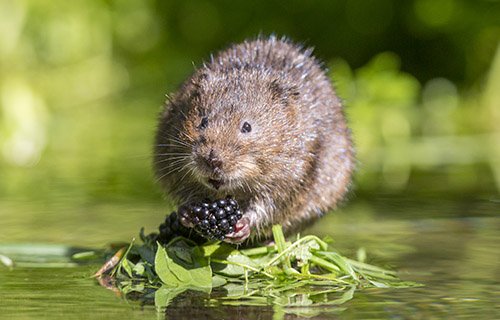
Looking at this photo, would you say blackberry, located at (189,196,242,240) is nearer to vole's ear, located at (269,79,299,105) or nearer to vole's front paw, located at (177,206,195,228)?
vole's front paw, located at (177,206,195,228)

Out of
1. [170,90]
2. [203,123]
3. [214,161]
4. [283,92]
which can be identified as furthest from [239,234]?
[170,90]

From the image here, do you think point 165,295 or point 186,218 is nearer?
point 165,295

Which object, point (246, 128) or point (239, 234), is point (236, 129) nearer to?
point (246, 128)

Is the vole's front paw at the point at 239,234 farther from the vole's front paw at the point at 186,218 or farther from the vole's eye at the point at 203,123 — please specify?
the vole's eye at the point at 203,123

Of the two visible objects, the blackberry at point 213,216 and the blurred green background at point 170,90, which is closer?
the blackberry at point 213,216

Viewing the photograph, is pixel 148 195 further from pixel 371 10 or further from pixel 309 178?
pixel 371 10

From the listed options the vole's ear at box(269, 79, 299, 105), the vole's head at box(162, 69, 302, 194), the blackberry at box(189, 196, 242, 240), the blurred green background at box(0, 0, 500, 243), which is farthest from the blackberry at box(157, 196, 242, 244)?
the blurred green background at box(0, 0, 500, 243)

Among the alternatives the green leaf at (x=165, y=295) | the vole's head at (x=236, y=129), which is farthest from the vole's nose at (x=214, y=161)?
the green leaf at (x=165, y=295)
